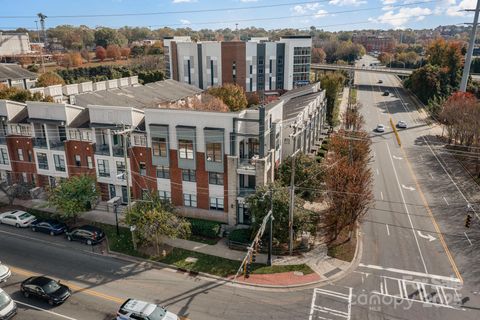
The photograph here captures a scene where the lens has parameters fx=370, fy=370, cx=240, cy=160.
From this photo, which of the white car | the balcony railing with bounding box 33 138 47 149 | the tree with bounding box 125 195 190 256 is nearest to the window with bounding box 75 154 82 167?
the balcony railing with bounding box 33 138 47 149

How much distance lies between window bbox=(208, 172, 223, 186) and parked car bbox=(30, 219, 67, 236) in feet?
50.7

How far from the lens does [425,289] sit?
2805cm

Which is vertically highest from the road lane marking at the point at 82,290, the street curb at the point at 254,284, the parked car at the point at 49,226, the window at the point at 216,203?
the window at the point at 216,203

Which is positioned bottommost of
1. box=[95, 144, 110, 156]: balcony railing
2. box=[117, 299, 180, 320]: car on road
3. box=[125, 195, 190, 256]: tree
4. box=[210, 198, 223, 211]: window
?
box=[117, 299, 180, 320]: car on road

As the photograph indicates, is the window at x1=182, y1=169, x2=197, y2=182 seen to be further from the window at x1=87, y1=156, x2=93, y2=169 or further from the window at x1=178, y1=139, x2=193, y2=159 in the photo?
the window at x1=87, y1=156, x2=93, y2=169

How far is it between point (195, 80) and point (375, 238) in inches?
2925

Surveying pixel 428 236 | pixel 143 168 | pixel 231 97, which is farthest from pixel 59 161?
pixel 428 236

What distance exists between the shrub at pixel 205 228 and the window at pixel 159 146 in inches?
307

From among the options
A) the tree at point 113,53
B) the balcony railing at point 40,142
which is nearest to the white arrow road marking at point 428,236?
the balcony railing at point 40,142

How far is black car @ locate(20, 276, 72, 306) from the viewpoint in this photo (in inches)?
1039

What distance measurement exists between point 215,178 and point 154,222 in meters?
8.40

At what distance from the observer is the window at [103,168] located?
4119cm

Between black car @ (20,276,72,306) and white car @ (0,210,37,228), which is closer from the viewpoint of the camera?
black car @ (20,276,72,306)

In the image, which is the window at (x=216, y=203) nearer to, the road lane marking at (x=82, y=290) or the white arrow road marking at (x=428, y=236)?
the road lane marking at (x=82, y=290)
